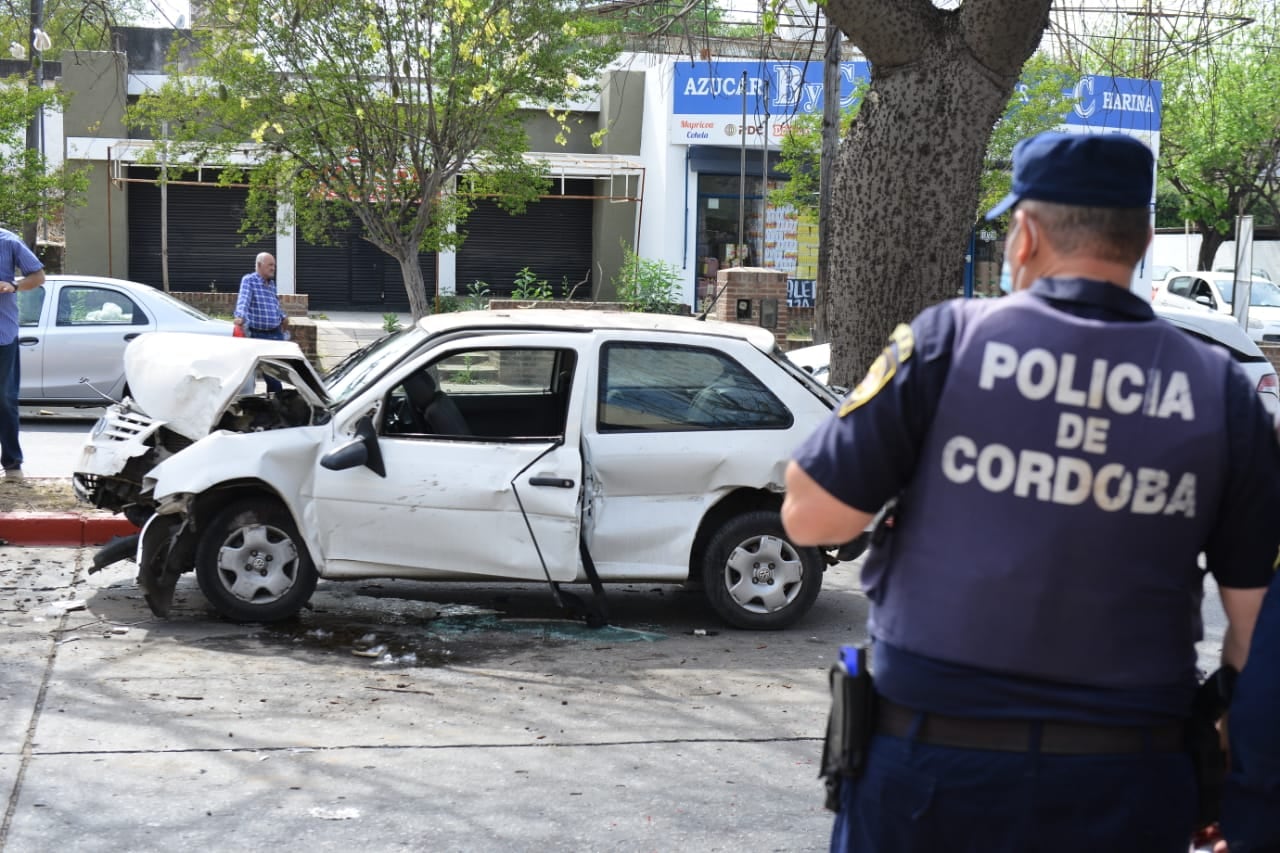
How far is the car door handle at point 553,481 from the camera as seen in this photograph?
22.6 feet

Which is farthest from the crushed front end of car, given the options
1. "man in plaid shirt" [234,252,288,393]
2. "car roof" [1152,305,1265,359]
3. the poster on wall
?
the poster on wall

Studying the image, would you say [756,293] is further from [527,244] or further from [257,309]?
[527,244]

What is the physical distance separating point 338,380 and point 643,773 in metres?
3.43

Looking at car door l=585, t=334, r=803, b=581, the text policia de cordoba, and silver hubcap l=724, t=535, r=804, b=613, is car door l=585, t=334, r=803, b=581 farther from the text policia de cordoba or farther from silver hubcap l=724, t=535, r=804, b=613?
the text policia de cordoba

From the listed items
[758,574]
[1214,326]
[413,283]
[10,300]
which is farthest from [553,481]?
[413,283]

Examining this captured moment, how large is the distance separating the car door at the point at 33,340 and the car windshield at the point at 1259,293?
823 inches

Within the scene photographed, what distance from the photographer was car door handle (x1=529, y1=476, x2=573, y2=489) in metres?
6.90

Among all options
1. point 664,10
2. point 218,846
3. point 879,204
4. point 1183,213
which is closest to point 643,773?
point 218,846

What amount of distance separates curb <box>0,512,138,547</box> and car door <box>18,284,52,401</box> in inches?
210

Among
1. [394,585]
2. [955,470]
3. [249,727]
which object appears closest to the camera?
[955,470]

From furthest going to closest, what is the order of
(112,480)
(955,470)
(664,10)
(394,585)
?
(664,10), (394,585), (112,480), (955,470)

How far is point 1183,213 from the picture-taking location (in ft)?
119

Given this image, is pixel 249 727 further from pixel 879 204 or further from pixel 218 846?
pixel 879 204

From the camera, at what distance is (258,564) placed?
697 cm
